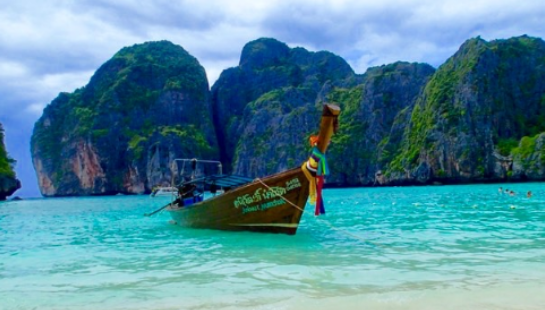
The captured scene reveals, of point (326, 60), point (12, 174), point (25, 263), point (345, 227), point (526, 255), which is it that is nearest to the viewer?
point (526, 255)

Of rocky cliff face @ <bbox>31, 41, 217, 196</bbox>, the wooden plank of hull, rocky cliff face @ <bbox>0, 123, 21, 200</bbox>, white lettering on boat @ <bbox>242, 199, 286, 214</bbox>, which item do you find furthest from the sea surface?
rocky cliff face @ <bbox>31, 41, 217, 196</bbox>

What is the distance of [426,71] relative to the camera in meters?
128

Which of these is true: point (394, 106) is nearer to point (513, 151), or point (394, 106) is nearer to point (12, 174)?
point (513, 151)

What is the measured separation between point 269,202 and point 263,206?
0.31 m

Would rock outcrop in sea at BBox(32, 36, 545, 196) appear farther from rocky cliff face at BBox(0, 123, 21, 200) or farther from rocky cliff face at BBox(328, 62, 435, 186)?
rocky cliff face at BBox(0, 123, 21, 200)

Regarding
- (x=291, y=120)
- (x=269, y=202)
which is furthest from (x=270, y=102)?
(x=269, y=202)

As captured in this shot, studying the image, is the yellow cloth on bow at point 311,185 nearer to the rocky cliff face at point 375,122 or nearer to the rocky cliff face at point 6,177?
the rocky cliff face at point 6,177

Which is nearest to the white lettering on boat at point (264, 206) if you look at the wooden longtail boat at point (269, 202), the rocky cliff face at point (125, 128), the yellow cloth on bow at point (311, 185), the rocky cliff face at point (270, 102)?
the wooden longtail boat at point (269, 202)

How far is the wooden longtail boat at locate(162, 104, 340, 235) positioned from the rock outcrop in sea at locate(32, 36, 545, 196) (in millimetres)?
72488

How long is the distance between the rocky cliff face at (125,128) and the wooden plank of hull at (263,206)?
3891 inches

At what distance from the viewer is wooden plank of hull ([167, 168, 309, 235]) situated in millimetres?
13008

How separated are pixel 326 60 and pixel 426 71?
1951 inches

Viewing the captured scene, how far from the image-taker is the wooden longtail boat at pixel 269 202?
1262 centimetres

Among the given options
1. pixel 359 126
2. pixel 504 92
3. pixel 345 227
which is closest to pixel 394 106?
pixel 359 126
